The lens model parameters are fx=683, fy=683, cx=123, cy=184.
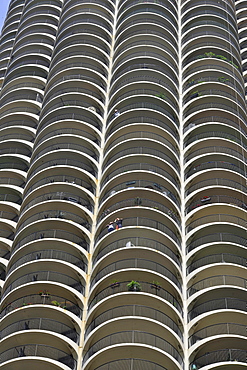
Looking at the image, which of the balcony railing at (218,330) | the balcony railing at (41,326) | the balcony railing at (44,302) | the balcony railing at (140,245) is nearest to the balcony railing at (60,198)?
the balcony railing at (140,245)

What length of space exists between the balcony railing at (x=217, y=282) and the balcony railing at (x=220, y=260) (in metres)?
1.25

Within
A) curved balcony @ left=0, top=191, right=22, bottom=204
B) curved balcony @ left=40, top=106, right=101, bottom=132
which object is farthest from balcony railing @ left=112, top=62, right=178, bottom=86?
curved balcony @ left=0, top=191, right=22, bottom=204

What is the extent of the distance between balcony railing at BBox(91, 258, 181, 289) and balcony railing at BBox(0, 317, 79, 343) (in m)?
3.33

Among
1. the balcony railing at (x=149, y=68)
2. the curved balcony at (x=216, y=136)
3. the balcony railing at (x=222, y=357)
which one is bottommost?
the balcony railing at (x=222, y=357)

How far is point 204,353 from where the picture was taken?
3628 cm

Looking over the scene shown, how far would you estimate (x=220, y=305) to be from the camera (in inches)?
1494

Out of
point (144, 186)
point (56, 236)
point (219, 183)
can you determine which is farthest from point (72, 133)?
point (219, 183)

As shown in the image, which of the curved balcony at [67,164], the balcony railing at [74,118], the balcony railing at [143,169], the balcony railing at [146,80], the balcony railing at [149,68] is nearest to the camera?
the balcony railing at [143,169]

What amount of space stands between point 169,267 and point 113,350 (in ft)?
24.4

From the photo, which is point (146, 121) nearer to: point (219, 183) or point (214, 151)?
point (214, 151)

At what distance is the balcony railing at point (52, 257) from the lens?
41781 mm

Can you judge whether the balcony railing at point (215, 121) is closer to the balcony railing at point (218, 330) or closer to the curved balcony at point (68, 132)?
the curved balcony at point (68, 132)

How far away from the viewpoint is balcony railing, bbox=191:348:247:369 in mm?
35062

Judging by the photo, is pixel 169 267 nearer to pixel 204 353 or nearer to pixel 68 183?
pixel 204 353
